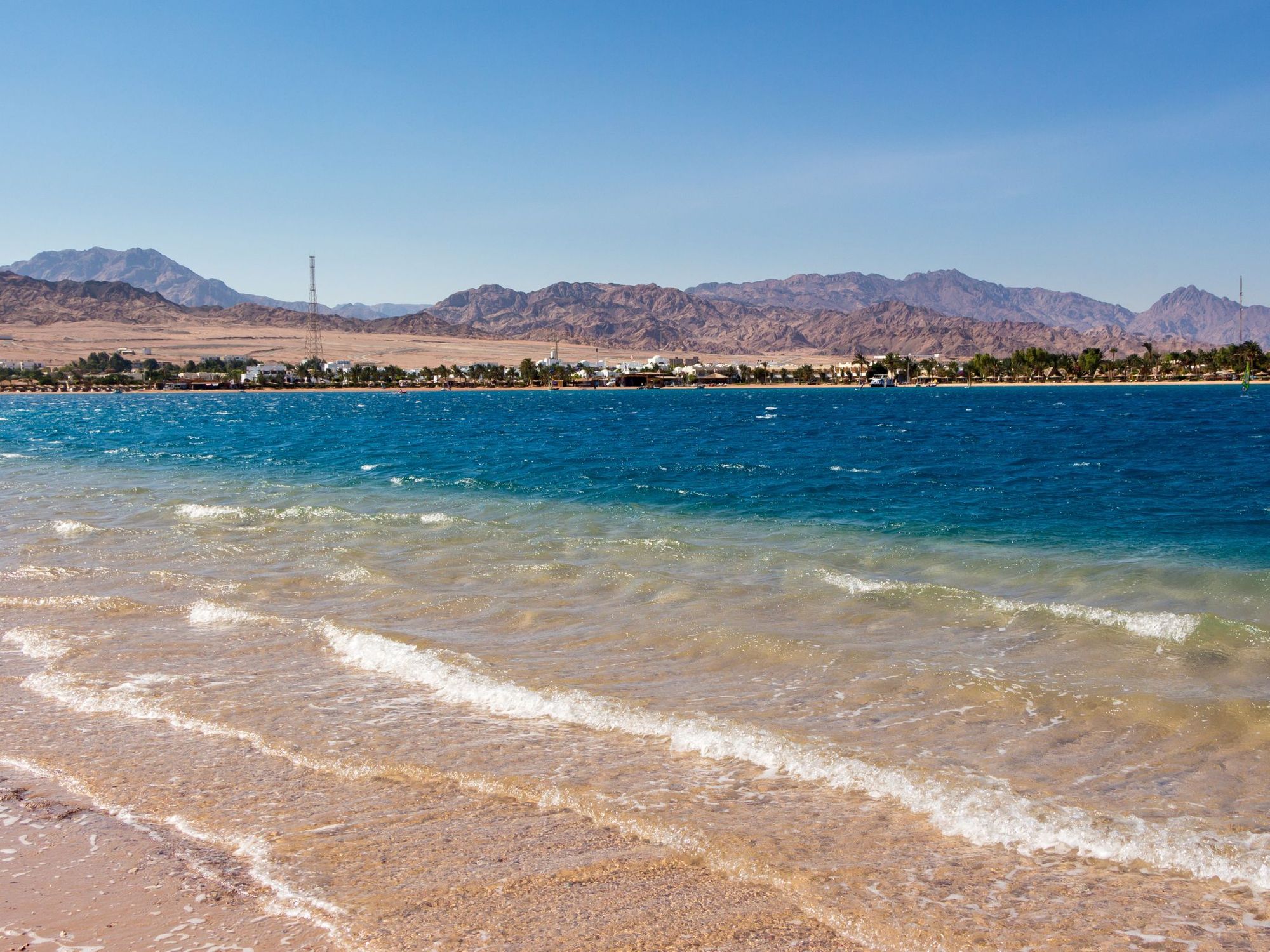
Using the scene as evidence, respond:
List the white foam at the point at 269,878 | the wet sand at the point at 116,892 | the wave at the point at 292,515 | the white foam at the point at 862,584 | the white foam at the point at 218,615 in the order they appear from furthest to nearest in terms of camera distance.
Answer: the wave at the point at 292,515 → the white foam at the point at 862,584 → the white foam at the point at 218,615 → the white foam at the point at 269,878 → the wet sand at the point at 116,892

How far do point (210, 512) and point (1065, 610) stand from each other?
2400 cm

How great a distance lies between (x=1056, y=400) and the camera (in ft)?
516

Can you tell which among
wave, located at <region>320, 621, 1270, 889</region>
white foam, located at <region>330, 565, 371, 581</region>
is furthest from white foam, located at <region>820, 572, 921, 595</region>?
white foam, located at <region>330, 565, 371, 581</region>

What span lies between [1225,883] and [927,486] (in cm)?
3000

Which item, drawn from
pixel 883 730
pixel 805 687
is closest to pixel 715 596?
pixel 805 687

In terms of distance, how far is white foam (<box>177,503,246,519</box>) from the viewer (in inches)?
1072

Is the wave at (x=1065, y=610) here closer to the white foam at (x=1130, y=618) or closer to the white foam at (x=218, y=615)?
the white foam at (x=1130, y=618)

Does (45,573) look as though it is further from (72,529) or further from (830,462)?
(830,462)

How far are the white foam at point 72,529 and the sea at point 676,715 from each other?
299mm

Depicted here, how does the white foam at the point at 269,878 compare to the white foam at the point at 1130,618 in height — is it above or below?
above

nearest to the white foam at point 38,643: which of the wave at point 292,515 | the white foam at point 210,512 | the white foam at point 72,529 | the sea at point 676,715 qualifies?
the sea at point 676,715

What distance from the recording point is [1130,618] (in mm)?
14695

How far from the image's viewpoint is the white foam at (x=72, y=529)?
23.8 metres

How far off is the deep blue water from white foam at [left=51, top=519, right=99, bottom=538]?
41.7ft
